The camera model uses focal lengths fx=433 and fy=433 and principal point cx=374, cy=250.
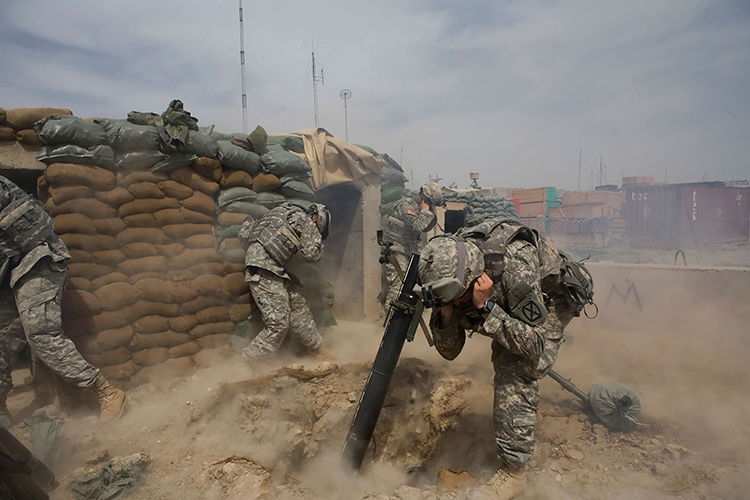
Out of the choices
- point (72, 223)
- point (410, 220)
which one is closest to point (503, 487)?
point (72, 223)

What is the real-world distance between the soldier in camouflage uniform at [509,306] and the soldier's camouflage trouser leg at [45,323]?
239cm

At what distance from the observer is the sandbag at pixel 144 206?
11.2ft

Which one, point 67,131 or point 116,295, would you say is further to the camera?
point 116,295

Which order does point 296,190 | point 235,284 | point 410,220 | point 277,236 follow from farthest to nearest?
point 410,220 < point 296,190 < point 235,284 < point 277,236

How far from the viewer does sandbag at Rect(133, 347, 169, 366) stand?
11.4 ft

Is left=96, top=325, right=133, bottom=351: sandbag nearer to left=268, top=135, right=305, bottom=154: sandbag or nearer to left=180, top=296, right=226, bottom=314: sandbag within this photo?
left=180, top=296, right=226, bottom=314: sandbag

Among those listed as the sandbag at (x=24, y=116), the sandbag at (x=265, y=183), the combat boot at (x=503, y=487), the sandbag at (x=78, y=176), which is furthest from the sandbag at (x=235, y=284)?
the combat boot at (x=503, y=487)

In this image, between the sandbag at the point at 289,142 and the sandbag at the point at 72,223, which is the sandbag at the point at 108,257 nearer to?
the sandbag at the point at 72,223

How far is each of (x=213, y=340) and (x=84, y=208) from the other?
58.3 inches

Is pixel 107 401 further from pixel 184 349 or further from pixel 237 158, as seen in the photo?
pixel 237 158

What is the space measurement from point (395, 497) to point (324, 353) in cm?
212

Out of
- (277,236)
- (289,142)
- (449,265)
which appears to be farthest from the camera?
(289,142)

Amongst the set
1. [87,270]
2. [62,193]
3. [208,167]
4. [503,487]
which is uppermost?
[208,167]

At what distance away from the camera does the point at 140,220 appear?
3.48 m
